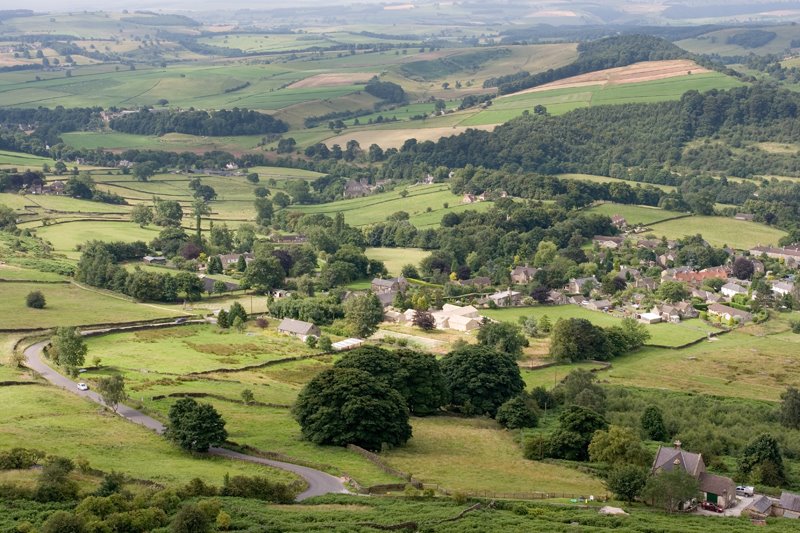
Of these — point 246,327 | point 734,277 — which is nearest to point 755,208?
point 734,277

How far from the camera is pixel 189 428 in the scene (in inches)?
1922

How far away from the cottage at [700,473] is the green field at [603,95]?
13310 centimetres

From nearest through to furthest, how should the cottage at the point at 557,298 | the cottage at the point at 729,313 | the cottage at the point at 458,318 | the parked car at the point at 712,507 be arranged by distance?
the parked car at the point at 712,507 < the cottage at the point at 458,318 < the cottage at the point at 729,313 < the cottage at the point at 557,298

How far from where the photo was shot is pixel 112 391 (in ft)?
178

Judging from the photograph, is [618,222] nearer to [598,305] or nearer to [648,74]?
[598,305]

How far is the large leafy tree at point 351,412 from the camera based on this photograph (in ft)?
171

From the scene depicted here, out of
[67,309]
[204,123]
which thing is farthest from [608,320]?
[204,123]

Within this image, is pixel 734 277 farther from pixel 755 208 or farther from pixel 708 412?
pixel 708 412

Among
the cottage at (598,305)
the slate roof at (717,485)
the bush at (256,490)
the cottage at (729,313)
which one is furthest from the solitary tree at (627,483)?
the cottage at (598,305)

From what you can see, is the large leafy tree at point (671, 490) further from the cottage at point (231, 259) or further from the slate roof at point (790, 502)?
the cottage at point (231, 259)

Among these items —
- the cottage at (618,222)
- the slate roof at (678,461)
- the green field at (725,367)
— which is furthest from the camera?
the cottage at (618,222)

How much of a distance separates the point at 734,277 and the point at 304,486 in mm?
70512

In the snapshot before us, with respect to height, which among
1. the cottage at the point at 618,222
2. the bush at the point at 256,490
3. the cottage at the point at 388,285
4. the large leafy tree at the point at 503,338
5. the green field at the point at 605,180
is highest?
the bush at the point at 256,490

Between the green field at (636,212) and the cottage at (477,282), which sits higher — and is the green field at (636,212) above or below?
above
